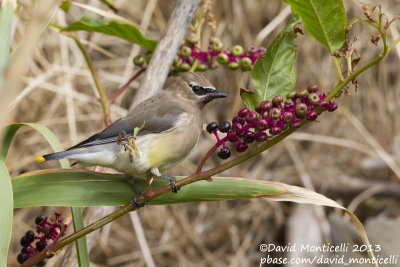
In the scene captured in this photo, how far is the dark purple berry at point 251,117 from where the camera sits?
103 centimetres

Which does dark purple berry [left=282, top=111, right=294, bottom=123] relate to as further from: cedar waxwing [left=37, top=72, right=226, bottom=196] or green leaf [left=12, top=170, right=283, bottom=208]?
cedar waxwing [left=37, top=72, right=226, bottom=196]

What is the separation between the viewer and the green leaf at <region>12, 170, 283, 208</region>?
1.23m

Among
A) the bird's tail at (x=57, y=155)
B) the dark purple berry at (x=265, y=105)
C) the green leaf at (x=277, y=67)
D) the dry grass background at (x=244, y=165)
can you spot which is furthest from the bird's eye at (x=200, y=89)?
the dry grass background at (x=244, y=165)

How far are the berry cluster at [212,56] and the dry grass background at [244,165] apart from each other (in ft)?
4.79

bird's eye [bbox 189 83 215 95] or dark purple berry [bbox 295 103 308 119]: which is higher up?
bird's eye [bbox 189 83 215 95]

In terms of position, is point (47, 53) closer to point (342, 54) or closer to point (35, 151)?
point (35, 151)

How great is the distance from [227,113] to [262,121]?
266cm

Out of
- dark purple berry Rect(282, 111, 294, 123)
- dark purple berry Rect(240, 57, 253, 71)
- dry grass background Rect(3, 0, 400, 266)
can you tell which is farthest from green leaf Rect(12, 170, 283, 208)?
dry grass background Rect(3, 0, 400, 266)

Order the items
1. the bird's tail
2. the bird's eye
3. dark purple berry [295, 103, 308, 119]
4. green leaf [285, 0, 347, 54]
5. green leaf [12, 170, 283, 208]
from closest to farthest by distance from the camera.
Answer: dark purple berry [295, 103, 308, 119]
green leaf [285, 0, 347, 54]
green leaf [12, 170, 283, 208]
the bird's tail
the bird's eye

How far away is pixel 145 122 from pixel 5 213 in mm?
673

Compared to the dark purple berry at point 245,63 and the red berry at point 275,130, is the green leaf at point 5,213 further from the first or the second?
the dark purple berry at point 245,63

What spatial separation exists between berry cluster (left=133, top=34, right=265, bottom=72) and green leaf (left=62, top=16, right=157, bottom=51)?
7 cm

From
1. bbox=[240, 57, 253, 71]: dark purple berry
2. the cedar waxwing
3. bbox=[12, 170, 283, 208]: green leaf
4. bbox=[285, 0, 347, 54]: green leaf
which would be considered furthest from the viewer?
bbox=[240, 57, 253, 71]: dark purple berry

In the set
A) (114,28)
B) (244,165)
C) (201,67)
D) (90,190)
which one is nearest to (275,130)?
(90,190)
